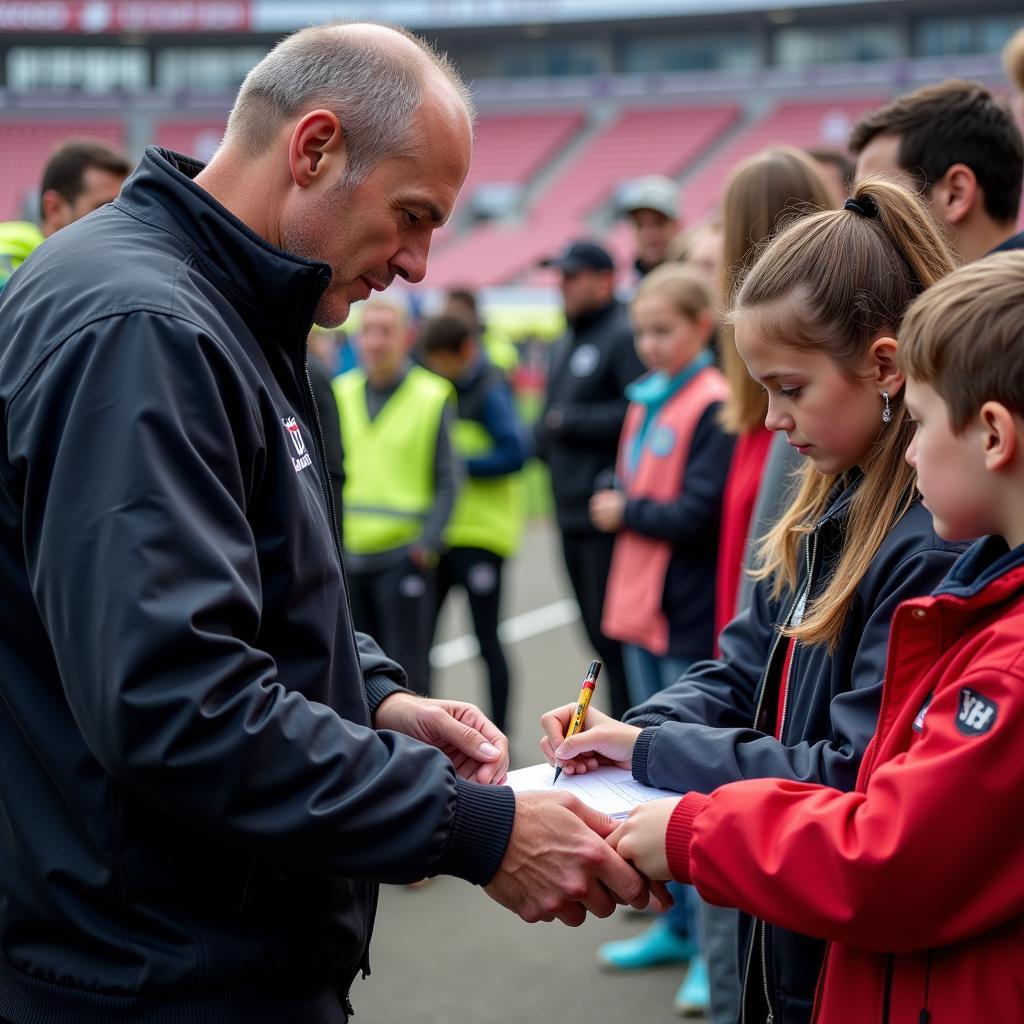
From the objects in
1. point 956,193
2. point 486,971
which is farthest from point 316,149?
point 486,971

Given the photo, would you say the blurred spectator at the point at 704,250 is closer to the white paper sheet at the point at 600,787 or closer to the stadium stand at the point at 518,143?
the white paper sheet at the point at 600,787

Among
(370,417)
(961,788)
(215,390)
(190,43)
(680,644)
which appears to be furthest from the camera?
(190,43)

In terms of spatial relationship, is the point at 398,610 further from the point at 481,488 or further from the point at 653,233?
the point at 653,233

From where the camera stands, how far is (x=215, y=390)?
68.6 inches

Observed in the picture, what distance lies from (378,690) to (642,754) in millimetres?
537

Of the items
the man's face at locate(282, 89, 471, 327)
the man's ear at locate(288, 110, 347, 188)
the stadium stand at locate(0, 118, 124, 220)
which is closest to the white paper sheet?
the man's face at locate(282, 89, 471, 327)

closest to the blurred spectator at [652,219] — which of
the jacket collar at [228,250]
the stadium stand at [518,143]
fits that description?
the jacket collar at [228,250]

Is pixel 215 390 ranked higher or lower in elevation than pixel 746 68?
higher

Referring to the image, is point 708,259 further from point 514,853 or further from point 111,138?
point 111,138

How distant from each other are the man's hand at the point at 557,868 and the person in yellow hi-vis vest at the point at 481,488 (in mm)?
4140

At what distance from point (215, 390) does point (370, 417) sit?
419 cm

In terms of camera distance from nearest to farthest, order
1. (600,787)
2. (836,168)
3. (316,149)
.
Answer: (316,149) < (600,787) < (836,168)

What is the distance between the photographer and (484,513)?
640 cm

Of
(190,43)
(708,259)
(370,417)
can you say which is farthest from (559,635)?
(190,43)
